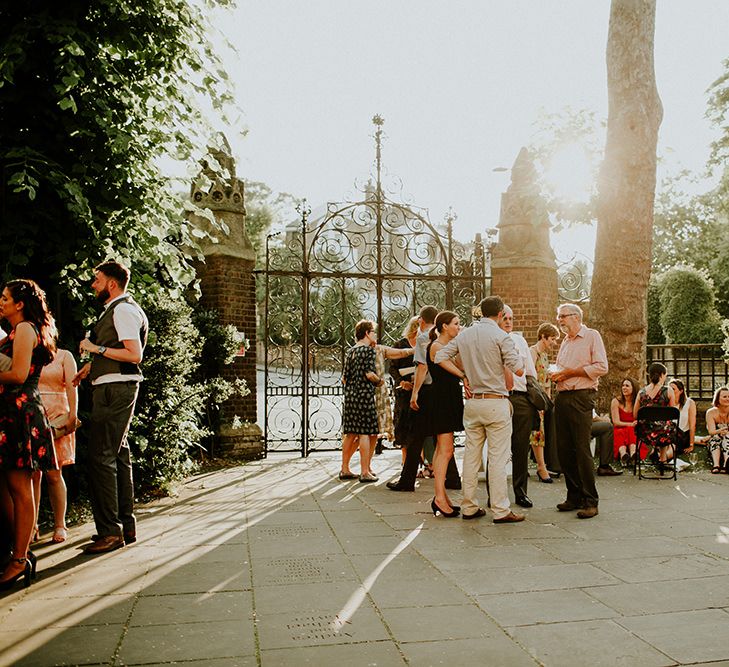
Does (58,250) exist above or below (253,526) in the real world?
above

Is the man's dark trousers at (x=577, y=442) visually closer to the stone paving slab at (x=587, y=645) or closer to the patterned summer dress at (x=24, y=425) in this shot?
the stone paving slab at (x=587, y=645)

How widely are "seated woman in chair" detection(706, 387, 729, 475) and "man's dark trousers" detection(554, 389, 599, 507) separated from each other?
3387 mm

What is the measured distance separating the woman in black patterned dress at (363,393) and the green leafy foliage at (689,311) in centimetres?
1343

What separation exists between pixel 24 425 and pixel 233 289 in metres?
5.94

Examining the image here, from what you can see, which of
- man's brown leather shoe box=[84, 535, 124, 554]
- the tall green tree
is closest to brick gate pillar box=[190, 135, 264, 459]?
the tall green tree

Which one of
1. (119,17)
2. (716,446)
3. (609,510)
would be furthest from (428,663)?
(716,446)

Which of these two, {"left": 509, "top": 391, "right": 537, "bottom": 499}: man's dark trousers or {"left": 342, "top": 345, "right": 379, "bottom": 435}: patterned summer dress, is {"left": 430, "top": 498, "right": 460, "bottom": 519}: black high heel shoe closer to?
{"left": 509, "top": 391, "right": 537, "bottom": 499}: man's dark trousers

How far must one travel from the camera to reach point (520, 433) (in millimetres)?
7207

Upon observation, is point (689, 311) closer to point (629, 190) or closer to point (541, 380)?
point (629, 190)

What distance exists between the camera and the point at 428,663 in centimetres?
338

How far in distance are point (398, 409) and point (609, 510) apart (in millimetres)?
2500

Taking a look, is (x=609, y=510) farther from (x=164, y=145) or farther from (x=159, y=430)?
(x=164, y=145)

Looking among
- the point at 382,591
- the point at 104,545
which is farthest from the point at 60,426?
the point at 382,591

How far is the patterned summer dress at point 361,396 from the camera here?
8.48 meters
